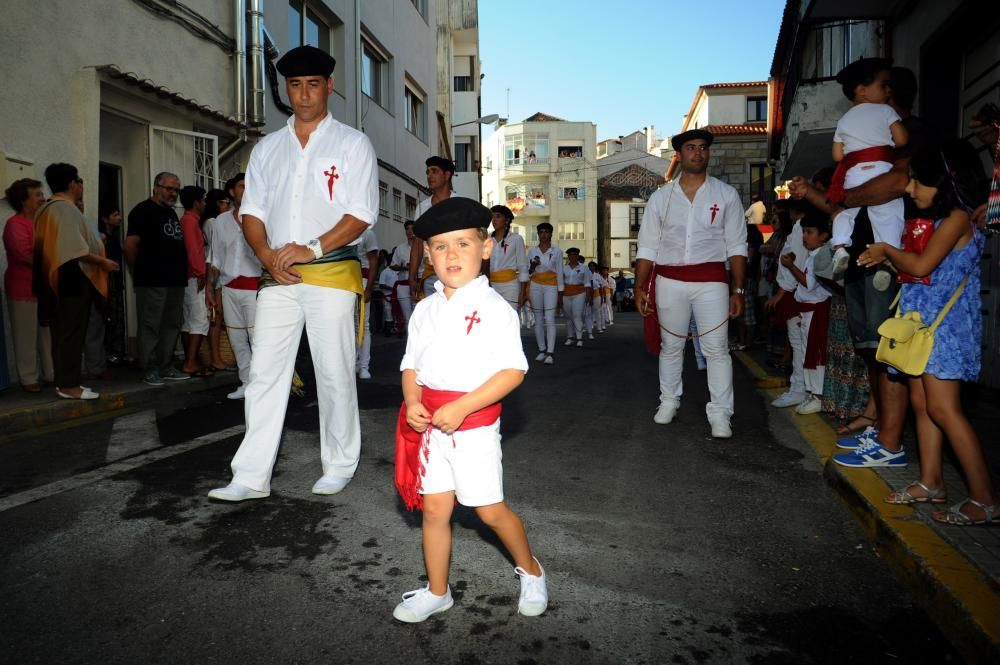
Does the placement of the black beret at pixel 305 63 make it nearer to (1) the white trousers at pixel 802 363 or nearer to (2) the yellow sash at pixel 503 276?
(1) the white trousers at pixel 802 363

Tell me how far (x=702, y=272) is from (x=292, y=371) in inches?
123

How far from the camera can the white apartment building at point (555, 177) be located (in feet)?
225

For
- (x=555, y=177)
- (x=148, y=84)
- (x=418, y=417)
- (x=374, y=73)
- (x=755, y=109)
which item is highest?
(x=555, y=177)

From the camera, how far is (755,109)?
4309 cm

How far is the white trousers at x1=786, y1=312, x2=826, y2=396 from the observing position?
666 cm

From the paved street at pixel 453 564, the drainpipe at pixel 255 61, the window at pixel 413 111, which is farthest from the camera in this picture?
the window at pixel 413 111

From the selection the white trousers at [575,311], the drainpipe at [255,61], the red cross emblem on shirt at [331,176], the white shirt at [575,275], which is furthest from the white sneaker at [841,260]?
the white shirt at [575,275]

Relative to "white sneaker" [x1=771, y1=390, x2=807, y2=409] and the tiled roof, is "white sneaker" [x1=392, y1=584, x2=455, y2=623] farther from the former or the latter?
the tiled roof

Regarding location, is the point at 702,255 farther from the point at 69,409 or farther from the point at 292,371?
the point at 69,409

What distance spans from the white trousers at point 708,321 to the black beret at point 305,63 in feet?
9.85

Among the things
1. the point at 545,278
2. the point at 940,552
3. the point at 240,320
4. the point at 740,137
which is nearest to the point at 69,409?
the point at 240,320

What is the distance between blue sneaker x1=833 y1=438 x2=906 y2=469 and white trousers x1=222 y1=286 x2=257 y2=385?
5.38 metres

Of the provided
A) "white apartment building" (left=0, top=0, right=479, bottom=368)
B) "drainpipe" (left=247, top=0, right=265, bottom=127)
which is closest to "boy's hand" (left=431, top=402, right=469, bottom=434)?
"white apartment building" (left=0, top=0, right=479, bottom=368)

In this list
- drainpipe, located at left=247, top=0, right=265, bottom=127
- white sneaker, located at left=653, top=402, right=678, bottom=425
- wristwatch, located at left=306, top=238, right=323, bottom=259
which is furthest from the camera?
drainpipe, located at left=247, top=0, right=265, bottom=127
